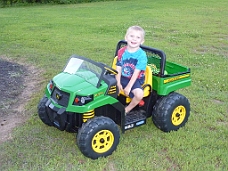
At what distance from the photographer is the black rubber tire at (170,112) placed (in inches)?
173

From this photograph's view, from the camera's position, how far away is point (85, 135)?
3695mm

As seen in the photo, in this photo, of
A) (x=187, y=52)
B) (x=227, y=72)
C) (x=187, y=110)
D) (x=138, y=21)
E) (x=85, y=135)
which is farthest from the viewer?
A: (x=138, y=21)

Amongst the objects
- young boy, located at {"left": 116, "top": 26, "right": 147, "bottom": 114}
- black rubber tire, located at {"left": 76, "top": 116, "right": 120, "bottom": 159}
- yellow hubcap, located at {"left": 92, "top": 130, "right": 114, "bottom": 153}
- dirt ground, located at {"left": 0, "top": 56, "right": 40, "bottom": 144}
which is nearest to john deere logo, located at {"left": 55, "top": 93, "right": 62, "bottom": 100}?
black rubber tire, located at {"left": 76, "top": 116, "right": 120, "bottom": 159}

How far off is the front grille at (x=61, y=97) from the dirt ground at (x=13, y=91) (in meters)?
0.97

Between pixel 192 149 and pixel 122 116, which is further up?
pixel 122 116

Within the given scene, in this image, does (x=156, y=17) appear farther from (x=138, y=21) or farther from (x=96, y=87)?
(x=96, y=87)

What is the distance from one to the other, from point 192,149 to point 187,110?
68 cm

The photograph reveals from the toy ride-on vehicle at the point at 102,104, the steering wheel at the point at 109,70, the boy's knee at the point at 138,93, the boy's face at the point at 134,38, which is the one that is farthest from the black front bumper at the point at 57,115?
the boy's face at the point at 134,38

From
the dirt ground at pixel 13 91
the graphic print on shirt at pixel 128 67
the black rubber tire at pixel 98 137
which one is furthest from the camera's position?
the dirt ground at pixel 13 91

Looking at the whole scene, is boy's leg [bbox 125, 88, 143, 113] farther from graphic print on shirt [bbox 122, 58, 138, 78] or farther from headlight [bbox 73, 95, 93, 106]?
headlight [bbox 73, 95, 93, 106]

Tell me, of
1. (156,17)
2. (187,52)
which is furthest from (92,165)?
(156,17)

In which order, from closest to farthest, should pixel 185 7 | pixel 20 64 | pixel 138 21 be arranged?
pixel 20 64, pixel 138 21, pixel 185 7

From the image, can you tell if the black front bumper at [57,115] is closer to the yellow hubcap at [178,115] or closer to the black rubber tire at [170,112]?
the black rubber tire at [170,112]

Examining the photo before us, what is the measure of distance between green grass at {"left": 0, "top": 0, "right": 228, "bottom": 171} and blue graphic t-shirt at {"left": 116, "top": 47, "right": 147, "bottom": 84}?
0.81 metres
